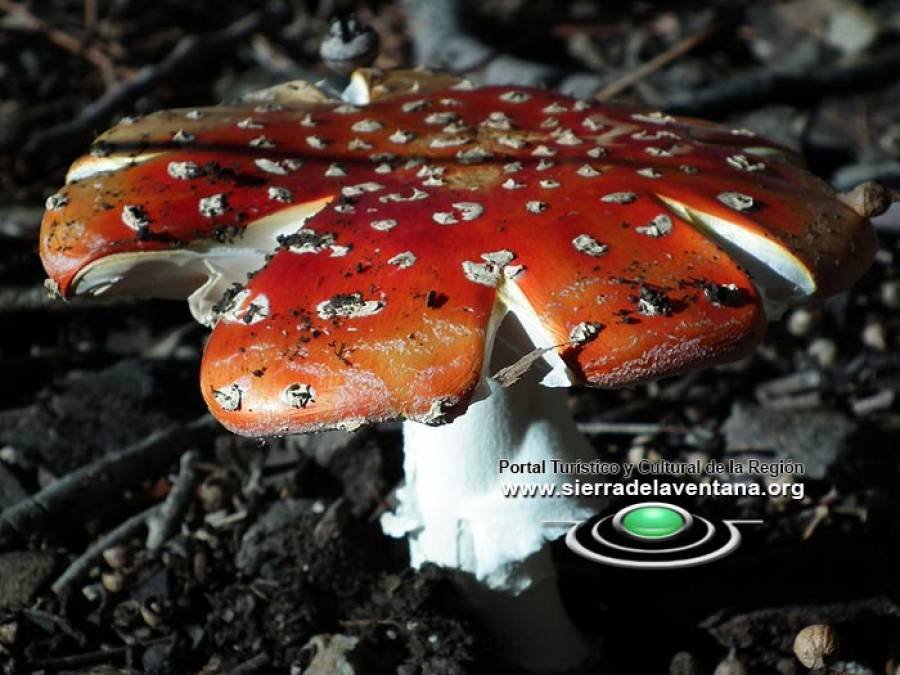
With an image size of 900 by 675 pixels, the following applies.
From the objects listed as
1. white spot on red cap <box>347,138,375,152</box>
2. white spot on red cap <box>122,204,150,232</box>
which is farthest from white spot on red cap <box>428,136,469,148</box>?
white spot on red cap <box>122,204,150,232</box>

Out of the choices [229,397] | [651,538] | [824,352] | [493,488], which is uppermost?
[229,397]

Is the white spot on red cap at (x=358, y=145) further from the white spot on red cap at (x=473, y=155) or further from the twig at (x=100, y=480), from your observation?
the twig at (x=100, y=480)

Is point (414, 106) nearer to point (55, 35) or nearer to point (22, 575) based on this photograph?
point (22, 575)

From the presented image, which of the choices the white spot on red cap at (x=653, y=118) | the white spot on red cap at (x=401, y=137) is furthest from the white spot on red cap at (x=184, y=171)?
the white spot on red cap at (x=653, y=118)

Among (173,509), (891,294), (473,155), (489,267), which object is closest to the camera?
(489,267)

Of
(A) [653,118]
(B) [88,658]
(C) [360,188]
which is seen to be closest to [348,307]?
(C) [360,188]

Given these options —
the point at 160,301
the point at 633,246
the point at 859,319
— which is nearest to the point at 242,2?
the point at 160,301
